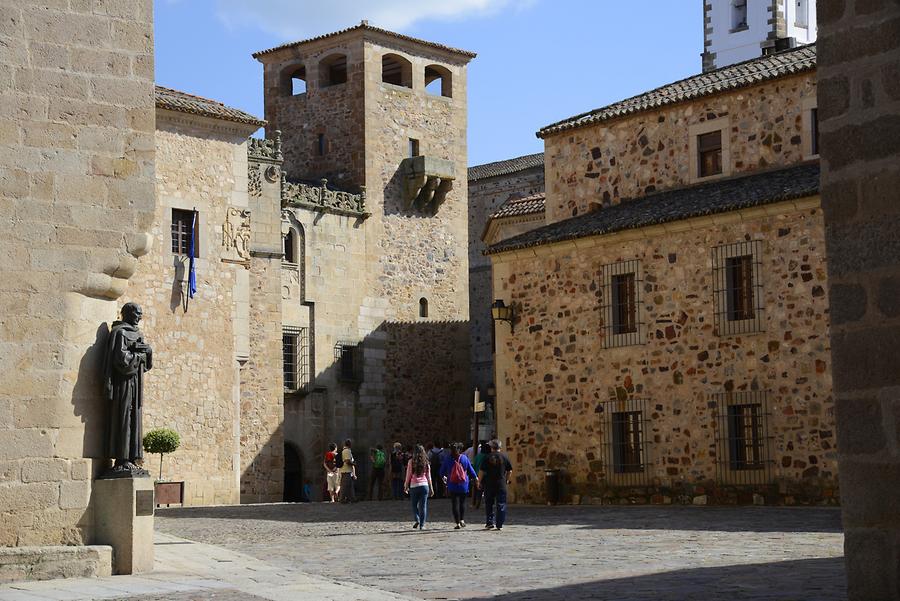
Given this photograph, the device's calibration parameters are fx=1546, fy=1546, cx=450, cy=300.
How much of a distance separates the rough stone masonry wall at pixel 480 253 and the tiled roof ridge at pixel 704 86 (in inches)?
739

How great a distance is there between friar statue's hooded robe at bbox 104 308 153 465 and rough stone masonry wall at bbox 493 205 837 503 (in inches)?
540

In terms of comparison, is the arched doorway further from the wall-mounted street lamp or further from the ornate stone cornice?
the wall-mounted street lamp

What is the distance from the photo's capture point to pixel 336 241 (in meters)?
42.8

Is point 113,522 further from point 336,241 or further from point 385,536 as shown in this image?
point 336,241

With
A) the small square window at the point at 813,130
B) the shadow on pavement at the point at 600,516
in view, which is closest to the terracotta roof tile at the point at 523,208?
the shadow on pavement at the point at 600,516

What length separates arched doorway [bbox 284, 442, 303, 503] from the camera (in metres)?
41.5

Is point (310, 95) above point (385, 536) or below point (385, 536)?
above

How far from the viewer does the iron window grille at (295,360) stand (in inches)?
1625

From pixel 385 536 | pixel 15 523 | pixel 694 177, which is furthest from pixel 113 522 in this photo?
pixel 694 177

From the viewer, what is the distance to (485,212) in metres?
54.1

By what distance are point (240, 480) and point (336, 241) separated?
8.11m

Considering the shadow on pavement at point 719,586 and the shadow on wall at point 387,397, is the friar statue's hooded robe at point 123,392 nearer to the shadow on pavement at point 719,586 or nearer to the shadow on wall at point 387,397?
the shadow on pavement at point 719,586

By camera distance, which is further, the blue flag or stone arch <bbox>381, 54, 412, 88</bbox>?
stone arch <bbox>381, 54, 412, 88</bbox>

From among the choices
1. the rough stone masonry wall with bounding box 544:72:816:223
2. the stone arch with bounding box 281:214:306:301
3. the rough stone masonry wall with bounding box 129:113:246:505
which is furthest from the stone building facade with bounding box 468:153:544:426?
the rough stone masonry wall with bounding box 544:72:816:223
